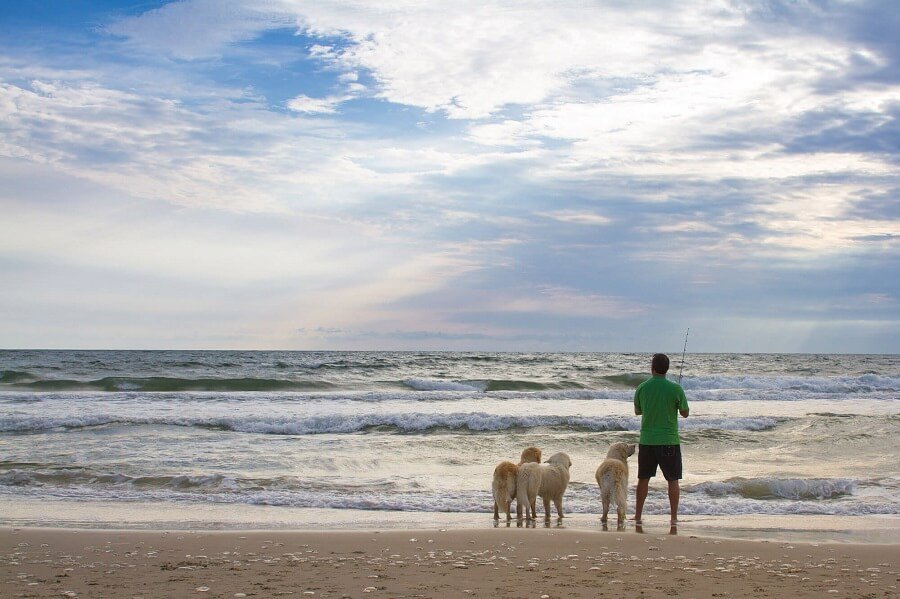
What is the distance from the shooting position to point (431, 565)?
227 inches

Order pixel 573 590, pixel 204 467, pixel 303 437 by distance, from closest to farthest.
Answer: pixel 573 590, pixel 204 467, pixel 303 437

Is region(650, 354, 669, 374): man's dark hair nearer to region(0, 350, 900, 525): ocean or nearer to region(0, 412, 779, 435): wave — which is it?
region(0, 350, 900, 525): ocean

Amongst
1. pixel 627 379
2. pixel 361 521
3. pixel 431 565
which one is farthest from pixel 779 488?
pixel 627 379

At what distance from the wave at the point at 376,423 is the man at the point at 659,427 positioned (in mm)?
9060

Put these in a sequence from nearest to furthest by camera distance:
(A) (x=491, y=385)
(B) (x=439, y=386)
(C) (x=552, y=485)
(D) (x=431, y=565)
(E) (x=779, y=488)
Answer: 1. (D) (x=431, y=565)
2. (C) (x=552, y=485)
3. (E) (x=779, y=488)
4. (B) (x=439, y=386)
5. (A) (x=491, y=385)

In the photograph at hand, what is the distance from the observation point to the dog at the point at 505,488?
810 cm

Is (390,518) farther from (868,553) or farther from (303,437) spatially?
(303,437)

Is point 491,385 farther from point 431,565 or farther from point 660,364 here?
point 431,565

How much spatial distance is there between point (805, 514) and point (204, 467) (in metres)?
8.01

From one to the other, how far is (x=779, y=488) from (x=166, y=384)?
2593cm

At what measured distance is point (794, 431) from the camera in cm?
1666

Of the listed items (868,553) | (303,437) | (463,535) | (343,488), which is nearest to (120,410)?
(303,437)

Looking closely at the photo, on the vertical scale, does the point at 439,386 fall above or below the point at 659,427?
below

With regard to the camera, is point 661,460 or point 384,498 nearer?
point 661,460
